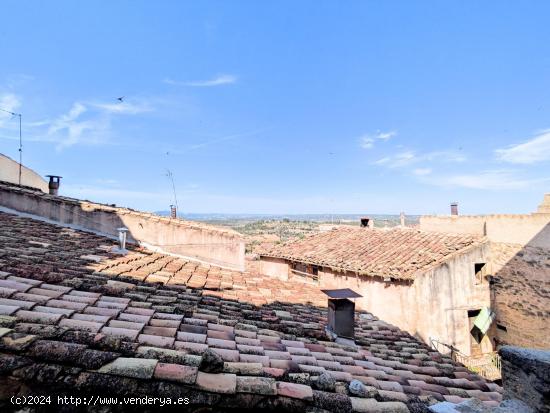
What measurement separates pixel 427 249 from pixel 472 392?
9.21m

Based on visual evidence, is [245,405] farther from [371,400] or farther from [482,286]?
[482,286]

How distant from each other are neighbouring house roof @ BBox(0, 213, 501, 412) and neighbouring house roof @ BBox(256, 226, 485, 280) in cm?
466

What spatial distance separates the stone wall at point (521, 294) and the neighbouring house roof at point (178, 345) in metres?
10.1

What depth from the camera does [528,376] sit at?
2.27m

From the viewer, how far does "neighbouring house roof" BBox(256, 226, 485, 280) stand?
39.3 feet

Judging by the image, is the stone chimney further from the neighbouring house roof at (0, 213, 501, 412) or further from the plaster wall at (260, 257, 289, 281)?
the plaster wall at (260, 257, 289, 281)

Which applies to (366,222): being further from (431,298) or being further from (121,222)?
(121,222)

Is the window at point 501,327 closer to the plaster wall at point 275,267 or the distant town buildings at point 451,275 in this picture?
the distant town buildings at point 451,275

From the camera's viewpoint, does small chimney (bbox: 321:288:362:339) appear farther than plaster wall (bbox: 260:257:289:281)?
No

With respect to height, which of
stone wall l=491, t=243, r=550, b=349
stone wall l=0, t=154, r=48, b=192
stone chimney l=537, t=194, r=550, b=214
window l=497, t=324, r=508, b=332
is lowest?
window l=497, t=324, r=508, b=332

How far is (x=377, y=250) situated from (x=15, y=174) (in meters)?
17.5

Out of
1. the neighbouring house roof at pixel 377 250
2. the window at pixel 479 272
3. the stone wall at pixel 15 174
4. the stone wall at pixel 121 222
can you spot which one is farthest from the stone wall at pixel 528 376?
the stone wall at pixel 15 174

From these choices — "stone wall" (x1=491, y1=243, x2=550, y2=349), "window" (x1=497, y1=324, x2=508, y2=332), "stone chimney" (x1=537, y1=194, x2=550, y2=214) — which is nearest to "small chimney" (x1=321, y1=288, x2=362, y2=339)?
"stone wall" (x1=491, y1=243, x2=550, y2=349)

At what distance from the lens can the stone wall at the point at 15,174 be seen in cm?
1444
